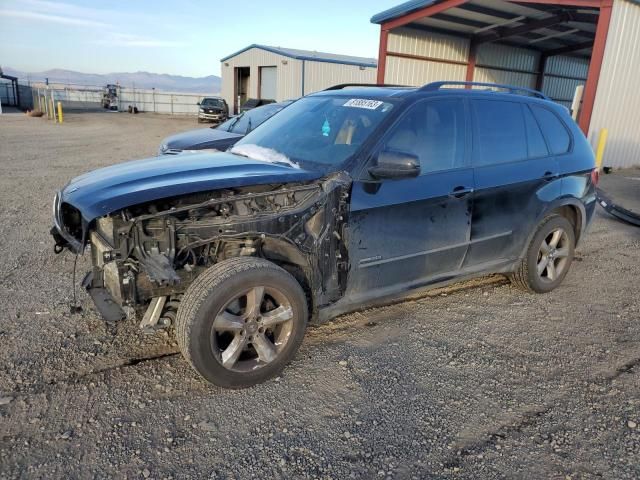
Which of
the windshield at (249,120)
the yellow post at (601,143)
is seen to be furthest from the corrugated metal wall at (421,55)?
the windshield at (249,120)

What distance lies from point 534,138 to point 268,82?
3058 centimetres

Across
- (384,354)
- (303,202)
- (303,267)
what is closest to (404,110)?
(303,202)

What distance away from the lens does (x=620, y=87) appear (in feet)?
43.0

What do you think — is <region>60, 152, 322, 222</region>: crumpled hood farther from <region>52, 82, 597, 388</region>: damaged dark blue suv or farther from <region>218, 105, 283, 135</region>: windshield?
<region>218, 105, 283, 135</region>: windshield

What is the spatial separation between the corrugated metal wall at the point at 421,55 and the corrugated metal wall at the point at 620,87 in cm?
681

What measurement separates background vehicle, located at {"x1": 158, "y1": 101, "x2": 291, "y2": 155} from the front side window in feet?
13.3

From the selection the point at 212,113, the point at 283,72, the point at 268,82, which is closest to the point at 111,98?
the point at 212,113

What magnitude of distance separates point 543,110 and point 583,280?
1.89 m

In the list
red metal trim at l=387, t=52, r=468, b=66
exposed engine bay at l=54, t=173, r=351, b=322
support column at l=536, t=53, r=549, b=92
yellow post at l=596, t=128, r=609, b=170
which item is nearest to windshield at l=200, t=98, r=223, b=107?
red metal trim at l=387, t=52, r=468, b=66

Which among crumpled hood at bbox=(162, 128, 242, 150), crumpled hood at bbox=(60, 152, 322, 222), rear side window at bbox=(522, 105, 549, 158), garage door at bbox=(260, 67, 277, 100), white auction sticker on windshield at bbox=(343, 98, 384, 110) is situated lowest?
crumpled hood at bbox=(162, 128, 242, 150)

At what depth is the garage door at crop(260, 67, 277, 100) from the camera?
32562 millimetres

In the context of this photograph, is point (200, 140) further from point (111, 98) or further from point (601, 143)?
point (111, 98)

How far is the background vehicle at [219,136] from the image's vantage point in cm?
838

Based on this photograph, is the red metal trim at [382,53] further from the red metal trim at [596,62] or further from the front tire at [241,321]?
the front tire at [241,321]
